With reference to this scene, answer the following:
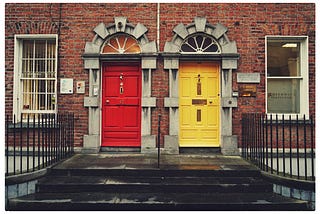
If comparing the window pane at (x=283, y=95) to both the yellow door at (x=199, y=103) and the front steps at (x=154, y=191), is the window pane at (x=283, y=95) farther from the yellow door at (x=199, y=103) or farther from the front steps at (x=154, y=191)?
the front steps at (x=154, y=191)

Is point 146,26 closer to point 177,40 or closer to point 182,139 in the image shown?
point 177,40

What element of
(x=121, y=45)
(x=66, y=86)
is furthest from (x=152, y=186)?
(x=121, y=45)

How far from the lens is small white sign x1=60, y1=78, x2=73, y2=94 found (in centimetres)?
749

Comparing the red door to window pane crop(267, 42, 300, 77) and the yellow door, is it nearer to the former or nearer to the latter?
the yellow door

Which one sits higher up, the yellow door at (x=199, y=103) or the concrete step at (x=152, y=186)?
the yellow door at (x=199, y=103)

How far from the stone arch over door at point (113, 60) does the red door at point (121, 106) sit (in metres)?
0.22

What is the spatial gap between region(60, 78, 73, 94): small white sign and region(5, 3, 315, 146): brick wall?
124 millimetres

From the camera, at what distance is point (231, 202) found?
4.55m

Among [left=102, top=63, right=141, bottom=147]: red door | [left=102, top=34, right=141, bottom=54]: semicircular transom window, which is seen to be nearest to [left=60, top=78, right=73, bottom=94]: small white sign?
[left=102, top=63, right=141, bottom=147]: red door

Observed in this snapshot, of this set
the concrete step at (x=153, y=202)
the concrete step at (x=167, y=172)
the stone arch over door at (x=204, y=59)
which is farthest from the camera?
the stone arch over door at (x=204, y=59)

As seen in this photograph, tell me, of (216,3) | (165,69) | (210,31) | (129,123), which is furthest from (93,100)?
(216,3)

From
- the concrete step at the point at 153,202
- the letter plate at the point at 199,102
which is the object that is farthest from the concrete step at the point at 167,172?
the letter plate at the point at 199,102

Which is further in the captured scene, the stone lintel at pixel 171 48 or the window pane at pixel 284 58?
the window pane at pixel 284 58

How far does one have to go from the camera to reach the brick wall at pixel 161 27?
7422 millimetres
